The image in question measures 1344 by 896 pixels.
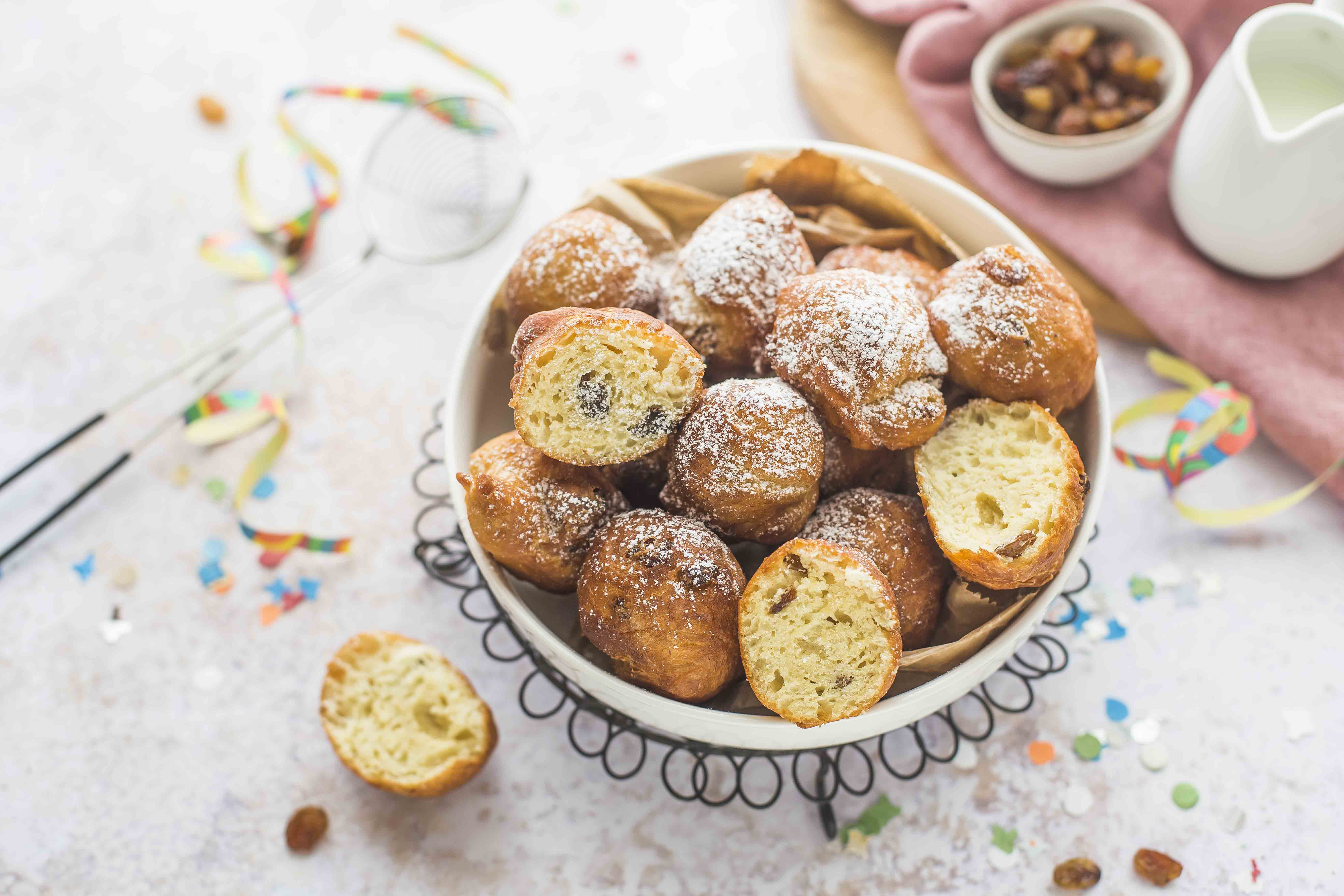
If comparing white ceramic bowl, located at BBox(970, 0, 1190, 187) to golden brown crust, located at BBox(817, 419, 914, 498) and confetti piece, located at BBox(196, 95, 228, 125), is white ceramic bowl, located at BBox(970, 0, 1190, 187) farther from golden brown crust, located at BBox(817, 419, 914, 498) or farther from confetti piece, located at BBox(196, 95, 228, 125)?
confetti piece, located at BBox(196, 95, 228, 125)

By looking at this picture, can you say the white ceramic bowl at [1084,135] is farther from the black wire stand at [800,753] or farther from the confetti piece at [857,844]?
the confetti piece at [857,844]

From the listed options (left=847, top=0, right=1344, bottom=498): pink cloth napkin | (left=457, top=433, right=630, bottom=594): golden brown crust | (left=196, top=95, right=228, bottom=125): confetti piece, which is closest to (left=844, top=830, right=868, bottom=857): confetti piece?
(left=457, top=433, right=630, bottom=594): golden brown crust

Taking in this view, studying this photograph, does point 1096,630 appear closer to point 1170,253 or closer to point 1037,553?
point 1037,553

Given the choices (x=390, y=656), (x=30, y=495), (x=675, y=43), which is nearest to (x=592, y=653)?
(x=390, y=656)

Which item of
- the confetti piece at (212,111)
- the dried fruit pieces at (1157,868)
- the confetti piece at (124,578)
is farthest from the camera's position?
→ the confetti piece at (212,111)

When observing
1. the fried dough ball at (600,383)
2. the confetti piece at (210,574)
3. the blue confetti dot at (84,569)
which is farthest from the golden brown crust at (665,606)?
the blue confetti dot at (84,569)

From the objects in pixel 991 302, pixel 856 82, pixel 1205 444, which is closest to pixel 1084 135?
pixel 856 82

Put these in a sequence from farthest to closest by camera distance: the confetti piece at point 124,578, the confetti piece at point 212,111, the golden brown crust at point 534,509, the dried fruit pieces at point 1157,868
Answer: the confetti piece at point 212,111, the confetti piece at point 124,578, the dried fruit pieces at point 1157,868, the golden brown crust at point 534,509
